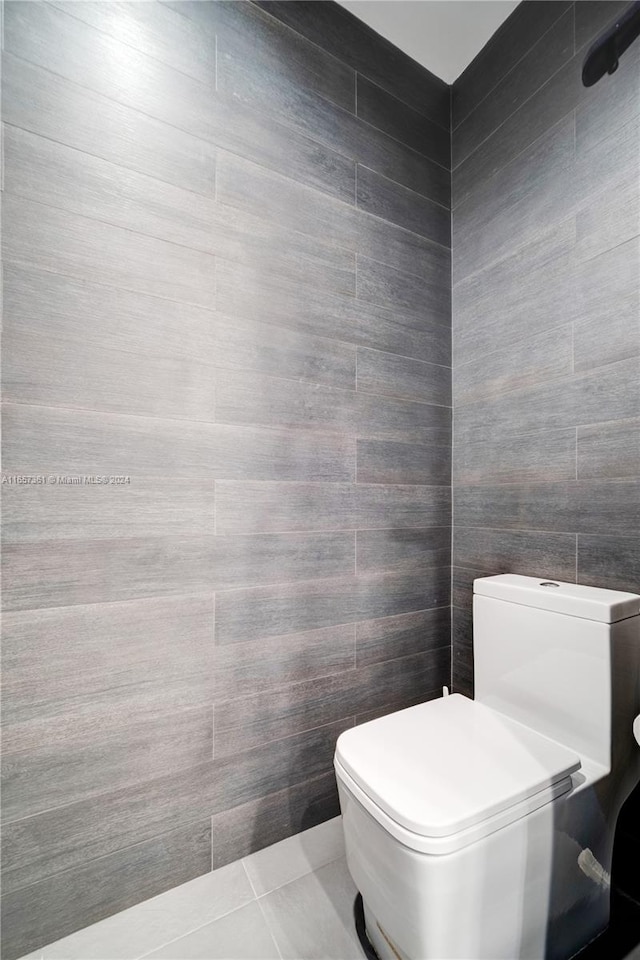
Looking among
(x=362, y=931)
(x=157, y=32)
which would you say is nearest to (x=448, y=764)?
(x=362, y=931)

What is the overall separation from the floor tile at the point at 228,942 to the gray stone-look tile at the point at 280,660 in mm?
489

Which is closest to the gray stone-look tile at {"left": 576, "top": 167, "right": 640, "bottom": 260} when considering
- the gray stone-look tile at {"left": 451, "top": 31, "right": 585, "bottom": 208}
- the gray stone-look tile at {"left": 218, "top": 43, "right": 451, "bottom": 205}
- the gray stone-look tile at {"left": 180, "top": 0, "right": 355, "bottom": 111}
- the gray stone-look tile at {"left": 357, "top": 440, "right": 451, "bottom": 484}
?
the gray stone-look tile at {"left": 451, "top": 31, "right": 585, "bottom": 208}

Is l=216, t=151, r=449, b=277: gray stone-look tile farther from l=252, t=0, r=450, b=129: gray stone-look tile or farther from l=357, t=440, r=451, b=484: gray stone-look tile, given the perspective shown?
l=357, t=440, r=451, b=484: gray stone-look tile

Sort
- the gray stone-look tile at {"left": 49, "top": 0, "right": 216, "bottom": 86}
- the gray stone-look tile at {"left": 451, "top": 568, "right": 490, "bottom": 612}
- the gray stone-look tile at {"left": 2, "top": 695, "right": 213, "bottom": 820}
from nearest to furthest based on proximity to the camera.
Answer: the gray stone-look tile at {"left": 2, "top": 695, "right": 213, "bottom": 820}, the gray stone-look tile at {"left": 49, "top": 0, "right": 216, "bottom": 86}, the gray stone-look tile at {"left": 451, "top": 568, "right": 490, "bottom": 612}

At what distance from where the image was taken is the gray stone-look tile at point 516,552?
4.14ft

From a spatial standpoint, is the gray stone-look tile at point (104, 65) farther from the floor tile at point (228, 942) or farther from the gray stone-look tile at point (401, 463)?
the floor tile at point (228, 942)

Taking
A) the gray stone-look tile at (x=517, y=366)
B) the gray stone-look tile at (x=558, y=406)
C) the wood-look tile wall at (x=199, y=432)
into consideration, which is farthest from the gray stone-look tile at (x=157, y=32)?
the gray stone-look tile at (x=558, y=406)

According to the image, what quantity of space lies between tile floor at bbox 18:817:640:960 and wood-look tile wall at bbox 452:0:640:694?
71 centimetres

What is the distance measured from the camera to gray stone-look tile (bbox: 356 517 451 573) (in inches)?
56.4

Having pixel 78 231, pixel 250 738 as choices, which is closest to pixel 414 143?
pixel 78 231

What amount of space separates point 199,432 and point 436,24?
5.36ft

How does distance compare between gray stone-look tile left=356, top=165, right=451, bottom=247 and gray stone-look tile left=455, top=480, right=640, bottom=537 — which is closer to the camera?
gray stone-look tile left=455, top=480, right=640, bottom=537

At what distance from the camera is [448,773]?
866mm

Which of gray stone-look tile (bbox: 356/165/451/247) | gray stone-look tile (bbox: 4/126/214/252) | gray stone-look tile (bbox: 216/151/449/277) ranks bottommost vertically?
gray stone-look tile (bbox: 4/126/214/252)
